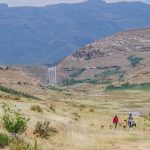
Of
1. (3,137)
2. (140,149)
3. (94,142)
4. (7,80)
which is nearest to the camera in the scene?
(3,137)

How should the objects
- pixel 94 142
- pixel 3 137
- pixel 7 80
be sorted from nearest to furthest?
pixel 3 137 < pixel 94 142 < pixel 7 80

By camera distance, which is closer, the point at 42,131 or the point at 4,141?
the point at 4,141

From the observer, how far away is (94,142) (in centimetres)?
3303

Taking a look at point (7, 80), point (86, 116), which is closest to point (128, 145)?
point (86, 116)

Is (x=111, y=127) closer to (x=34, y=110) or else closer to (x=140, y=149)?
(x=34, y=110)

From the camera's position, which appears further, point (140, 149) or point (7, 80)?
→ point (7, 80)

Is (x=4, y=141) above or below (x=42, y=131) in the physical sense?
above

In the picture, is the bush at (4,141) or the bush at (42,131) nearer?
the bush at (4,141)

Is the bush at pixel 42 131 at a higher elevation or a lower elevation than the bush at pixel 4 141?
lower

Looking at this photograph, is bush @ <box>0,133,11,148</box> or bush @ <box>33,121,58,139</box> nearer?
bush @ <box>0,133,11,148</box>

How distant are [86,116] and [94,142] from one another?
27349mm

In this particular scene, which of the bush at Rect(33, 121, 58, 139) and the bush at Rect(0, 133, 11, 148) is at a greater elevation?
the bush at Rect(0, 133, 11, 148)

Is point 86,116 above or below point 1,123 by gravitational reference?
below

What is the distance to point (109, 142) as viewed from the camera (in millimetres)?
33844
